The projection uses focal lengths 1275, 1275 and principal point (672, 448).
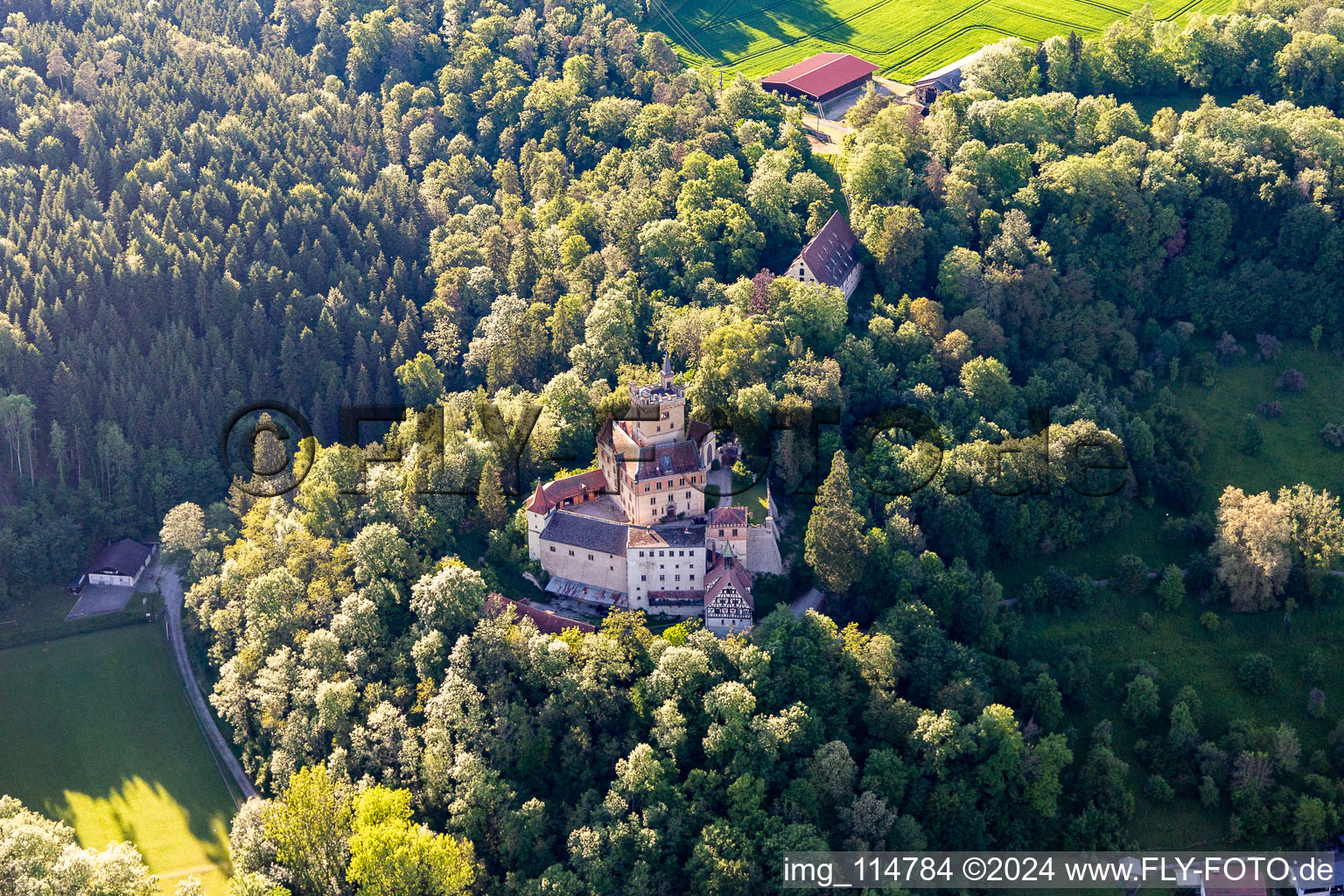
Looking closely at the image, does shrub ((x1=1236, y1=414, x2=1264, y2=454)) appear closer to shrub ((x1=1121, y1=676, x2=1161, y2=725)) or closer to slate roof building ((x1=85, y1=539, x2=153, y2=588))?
shrub ((x1=1121, y1=676, x2=1161, y2=725))

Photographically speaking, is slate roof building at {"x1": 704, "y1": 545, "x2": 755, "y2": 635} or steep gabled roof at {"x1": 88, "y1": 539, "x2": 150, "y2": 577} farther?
steep gabled roof at {"x1": 88, "y1": 539, "x2": 150, "y2": 577}

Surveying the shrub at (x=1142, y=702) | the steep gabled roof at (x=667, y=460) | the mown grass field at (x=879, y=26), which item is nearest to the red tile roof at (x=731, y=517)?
the steep gabled roof at (x=667, y=460)

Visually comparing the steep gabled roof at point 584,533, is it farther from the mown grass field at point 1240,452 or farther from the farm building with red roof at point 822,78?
the farm building with red roof at point 822,78

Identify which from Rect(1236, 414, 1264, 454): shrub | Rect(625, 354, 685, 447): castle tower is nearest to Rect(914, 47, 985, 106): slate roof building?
Rect(1236, 414, 1264, 454): shrub

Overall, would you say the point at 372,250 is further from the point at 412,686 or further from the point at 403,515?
the point at 412,686

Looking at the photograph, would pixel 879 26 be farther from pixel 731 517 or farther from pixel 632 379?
pixel 731 517

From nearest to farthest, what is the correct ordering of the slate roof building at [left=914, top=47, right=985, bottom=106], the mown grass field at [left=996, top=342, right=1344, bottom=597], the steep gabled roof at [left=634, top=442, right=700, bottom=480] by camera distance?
1. the steep gabled roof at [left=634, top=442, right=700, bottom=480]
2. the mown grass field at [left=996, top=342, right=1344, bottom=597]
3. the slate roof building at [left=914, top=47, right=985, bottom=106]

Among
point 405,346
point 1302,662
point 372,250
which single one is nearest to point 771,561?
point 1302,662
